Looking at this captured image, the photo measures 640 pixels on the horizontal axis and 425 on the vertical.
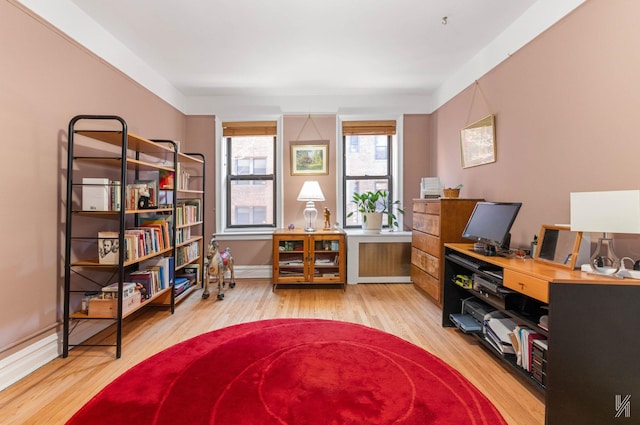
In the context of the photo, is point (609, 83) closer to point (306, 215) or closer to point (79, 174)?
point (306, 215)

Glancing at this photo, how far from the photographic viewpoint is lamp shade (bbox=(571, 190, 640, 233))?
1439 mm

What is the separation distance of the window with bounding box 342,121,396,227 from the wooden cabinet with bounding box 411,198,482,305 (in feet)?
3.36

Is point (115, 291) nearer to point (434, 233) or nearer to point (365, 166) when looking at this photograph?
point (434, 233)

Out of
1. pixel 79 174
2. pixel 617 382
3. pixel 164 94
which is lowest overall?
pixel 617 382

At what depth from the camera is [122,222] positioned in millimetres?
2227

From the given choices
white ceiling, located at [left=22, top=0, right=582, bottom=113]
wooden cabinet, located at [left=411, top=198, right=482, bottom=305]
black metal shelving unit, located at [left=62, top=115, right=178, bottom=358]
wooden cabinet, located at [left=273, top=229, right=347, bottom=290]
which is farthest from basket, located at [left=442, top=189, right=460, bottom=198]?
black metal shelving unit, located at [left=62, top=115, right=178, bottom=358]

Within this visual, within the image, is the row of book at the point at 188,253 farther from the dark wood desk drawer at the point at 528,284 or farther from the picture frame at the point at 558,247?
the picture frame at the point at 558,247

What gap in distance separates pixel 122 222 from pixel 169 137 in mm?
2159

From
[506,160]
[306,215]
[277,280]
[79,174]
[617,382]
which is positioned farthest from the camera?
[306,215]

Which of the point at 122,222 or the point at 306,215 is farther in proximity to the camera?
the point at 306,215

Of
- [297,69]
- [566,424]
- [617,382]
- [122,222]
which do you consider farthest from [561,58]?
[122,222]

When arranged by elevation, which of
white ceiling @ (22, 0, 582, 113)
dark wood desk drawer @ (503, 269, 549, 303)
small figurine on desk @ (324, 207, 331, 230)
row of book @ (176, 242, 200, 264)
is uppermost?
white ceiling @ (22, 0, 582, 113)

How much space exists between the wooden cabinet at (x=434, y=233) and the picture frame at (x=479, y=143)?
477 millimetres

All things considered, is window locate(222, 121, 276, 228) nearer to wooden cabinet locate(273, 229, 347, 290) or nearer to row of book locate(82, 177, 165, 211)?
wooden cabinet locate(273, 229, 347, 290)
